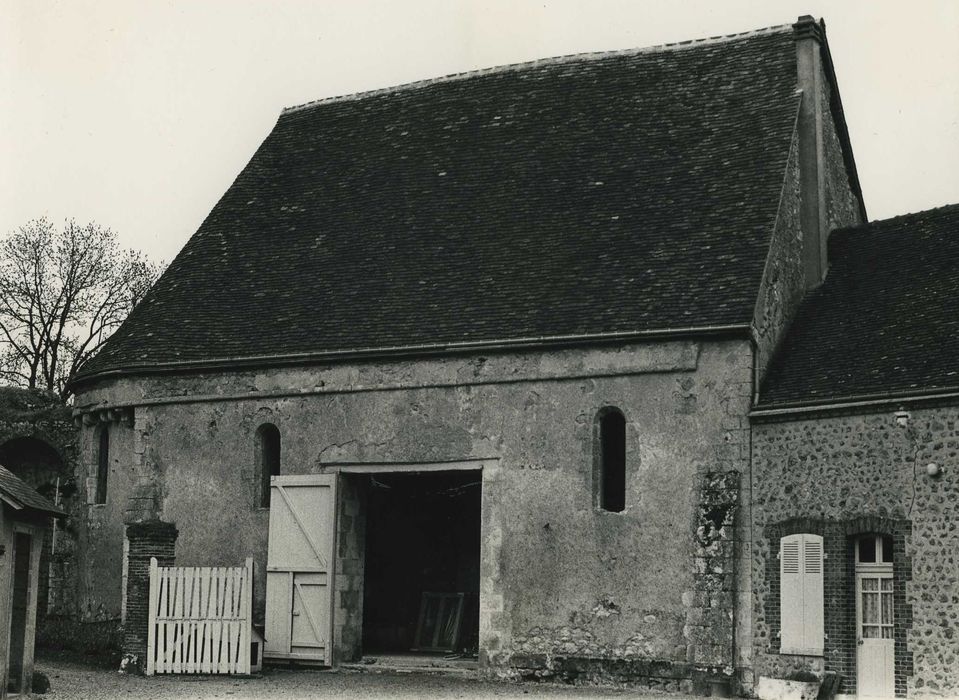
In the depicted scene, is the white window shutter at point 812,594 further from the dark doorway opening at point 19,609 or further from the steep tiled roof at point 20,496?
the dark doorway opening at point 19,609

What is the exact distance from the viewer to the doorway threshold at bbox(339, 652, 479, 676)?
2167 cm

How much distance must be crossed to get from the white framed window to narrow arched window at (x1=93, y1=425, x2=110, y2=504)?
1255cm

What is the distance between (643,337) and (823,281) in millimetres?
4144

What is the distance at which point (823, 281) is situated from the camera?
2294 centimetres

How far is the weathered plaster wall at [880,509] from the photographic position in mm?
17781

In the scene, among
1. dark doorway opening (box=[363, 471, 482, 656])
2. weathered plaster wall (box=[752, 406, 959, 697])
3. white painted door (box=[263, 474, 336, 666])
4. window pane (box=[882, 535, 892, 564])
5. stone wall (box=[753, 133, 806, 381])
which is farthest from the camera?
dark doorway opening (box=[363, 471, 482, 656])

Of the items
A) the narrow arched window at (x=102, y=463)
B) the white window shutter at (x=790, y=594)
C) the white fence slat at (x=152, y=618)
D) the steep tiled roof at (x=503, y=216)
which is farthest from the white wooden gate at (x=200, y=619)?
the white window shutter at (x=790, y=594)

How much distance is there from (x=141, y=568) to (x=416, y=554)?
6345 mm

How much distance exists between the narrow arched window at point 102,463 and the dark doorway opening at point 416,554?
15.7 ft

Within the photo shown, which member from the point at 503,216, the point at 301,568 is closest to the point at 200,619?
the point at 301,568

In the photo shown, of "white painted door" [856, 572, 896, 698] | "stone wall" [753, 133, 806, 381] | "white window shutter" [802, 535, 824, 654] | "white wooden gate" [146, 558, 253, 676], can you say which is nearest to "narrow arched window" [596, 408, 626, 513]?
"stone wall" [753, 133, 806, 381]

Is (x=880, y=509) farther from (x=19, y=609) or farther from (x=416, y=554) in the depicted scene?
(x=19, y=609)

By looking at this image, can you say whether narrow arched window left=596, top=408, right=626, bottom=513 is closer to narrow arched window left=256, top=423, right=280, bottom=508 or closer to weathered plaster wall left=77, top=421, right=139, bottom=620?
narrow arched window left=256, top=423, right=280, bottom=508

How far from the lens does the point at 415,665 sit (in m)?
22.0
